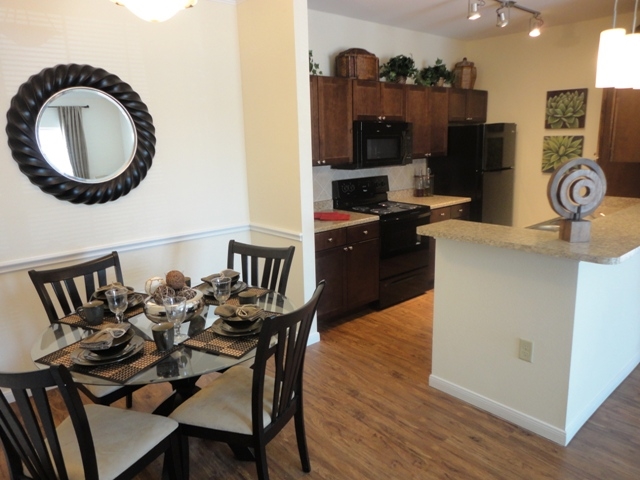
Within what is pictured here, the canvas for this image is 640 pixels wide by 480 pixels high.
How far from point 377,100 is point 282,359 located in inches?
118

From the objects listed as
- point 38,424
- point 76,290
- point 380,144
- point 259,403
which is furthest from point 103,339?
point 380,144

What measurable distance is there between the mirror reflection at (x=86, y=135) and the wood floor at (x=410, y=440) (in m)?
1.45

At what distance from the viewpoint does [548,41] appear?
4621 millimetres

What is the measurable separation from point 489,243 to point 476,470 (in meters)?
1.07

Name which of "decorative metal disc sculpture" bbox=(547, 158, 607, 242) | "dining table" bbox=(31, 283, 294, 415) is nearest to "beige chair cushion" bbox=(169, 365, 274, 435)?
"dining table" bbox=(31, 283, 294, 415)

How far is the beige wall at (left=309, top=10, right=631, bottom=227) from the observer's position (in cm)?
414

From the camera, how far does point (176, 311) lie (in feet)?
6.19

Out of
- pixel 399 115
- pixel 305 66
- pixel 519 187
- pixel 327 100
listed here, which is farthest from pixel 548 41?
pixel 305 66

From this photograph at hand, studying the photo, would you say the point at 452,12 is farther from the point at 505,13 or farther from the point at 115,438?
the point at 115,438

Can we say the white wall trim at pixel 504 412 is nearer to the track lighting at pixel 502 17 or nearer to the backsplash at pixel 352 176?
the backsplash at pixel 352 176

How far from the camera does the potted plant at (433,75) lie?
4512 millimetres

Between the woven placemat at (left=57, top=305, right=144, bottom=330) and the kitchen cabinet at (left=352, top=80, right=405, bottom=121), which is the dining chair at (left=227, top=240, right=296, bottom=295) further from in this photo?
the kitchen cabinet at (left=352, top=80, right=405, bottom=121)

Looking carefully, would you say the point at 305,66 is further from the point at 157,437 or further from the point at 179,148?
the point at 157,437

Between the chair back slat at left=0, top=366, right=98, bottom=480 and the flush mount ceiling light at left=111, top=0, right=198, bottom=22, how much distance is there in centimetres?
139
